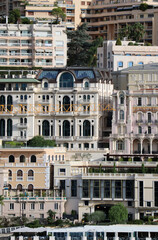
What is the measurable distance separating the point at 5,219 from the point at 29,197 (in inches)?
183

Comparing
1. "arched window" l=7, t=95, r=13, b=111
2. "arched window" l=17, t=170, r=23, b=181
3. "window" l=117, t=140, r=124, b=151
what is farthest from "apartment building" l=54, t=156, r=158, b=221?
"arched window" l=7, t=95, r=13, b=111

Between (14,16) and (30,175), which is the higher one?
(14,16)

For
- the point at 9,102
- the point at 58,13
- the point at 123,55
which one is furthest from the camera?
the point at 58,13

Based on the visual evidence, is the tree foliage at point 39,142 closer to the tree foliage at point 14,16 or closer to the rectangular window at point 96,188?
the rectangular window at point 96,188

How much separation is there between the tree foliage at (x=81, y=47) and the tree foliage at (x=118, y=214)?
202 ft

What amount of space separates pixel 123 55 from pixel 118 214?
57.8 meters

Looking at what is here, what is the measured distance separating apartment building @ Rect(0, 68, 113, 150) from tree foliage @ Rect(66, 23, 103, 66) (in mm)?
26466

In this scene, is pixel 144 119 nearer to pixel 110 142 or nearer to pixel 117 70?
pixel 110 142

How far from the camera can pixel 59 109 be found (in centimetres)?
16038

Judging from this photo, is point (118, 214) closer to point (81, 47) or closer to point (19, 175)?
point (19, 175)

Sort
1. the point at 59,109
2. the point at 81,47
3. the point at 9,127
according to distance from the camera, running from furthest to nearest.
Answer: the point at 81,47 < the point at 59,109 < the point at 9,127

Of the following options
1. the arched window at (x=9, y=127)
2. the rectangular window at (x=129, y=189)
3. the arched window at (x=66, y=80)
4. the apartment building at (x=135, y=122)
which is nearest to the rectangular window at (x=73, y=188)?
the rectangular window at (x=129, y=189)

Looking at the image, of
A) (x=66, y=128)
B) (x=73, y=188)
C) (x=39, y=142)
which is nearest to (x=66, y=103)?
(x=66, y=128)

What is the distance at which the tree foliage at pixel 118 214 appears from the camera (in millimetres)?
127375
